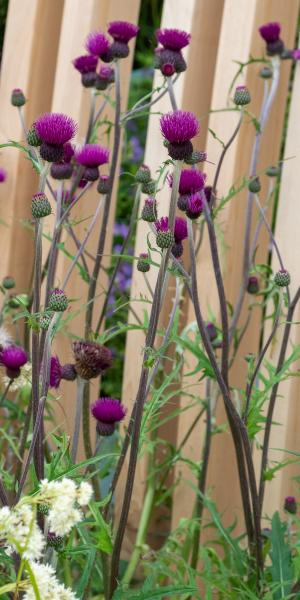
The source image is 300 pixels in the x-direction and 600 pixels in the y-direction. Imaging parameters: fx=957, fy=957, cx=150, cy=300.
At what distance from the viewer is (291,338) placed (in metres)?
2.01

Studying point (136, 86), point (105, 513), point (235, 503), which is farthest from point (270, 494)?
point (136, 86)

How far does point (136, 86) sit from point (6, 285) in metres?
2.69

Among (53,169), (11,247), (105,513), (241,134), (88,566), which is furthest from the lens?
(11,247)

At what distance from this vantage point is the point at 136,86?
181 inches

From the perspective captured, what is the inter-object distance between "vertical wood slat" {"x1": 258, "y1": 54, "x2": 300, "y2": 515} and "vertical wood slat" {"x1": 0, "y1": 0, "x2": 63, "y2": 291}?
30.0 inches

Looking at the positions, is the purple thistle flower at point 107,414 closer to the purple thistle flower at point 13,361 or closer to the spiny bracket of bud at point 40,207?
the purple thistle flower at point 13,361

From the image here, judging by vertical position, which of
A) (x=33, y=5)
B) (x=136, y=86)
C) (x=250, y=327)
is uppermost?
(x=136, y=86)

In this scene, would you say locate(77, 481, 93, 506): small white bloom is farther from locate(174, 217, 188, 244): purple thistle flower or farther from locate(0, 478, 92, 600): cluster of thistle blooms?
locate(174, 217, 188, 244): purple thistle flower

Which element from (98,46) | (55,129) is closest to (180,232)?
(55,129)

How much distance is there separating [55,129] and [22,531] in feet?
1.75

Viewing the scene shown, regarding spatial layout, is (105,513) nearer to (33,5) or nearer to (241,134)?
(241,134)

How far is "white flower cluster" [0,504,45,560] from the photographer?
2.82 feet

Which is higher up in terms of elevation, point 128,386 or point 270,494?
Answer: point 128,386

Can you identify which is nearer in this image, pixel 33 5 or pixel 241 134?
pixel 241 134
